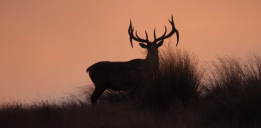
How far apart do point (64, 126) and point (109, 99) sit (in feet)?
16.7

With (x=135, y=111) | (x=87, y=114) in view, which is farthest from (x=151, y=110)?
(x=87, y=114)

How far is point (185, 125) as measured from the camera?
30.9 ft

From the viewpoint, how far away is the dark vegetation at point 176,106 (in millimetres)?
9453

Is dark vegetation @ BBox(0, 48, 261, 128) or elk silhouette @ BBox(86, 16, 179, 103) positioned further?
elk silhouette @ BBox(86, 16, 179, 103)

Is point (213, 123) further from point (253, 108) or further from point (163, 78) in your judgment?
point (163, 78)

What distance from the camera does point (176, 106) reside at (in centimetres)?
1111

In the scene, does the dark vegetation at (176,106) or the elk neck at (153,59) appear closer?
the dark vegetation at (176,106)

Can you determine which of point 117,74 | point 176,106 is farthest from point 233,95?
point 117,74

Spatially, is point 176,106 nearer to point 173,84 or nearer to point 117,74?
point 173,84

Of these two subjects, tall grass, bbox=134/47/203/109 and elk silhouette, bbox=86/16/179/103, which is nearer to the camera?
tall grass, bbox=134/47/203/109

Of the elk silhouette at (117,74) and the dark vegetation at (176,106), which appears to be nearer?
the dark vegetation at (176,106)

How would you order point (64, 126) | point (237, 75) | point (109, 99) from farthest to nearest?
point (109, 99) < point (237, 75) < point (64, 126)

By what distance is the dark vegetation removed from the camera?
9.45 m

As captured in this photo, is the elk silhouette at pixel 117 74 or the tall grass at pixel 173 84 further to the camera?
the elk silhouette at pixel 117 74
